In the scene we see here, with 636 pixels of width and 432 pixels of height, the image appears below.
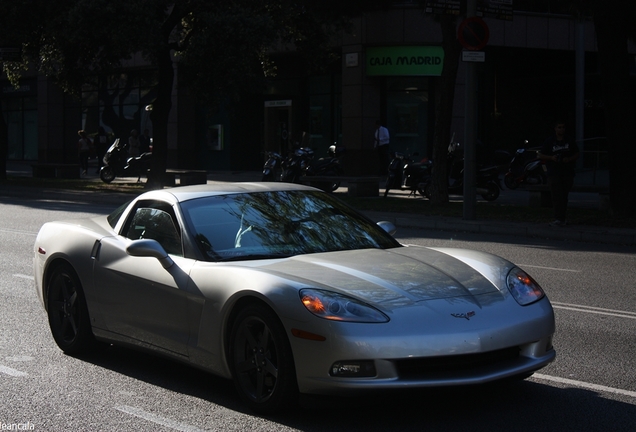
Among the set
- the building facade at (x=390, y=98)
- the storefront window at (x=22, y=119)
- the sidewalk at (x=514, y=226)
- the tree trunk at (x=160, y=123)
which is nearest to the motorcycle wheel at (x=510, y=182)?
the sidewalk at (x=514, y=226)

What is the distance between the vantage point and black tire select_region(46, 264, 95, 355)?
6.75 m

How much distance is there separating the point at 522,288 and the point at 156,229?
2.47 m

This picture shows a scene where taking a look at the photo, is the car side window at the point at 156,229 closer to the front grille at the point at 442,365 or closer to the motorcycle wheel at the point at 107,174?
the front grille at the point at 442,365

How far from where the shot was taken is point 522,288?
18.5 feet

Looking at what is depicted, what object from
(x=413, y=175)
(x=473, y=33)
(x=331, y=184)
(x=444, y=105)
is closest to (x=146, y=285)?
(x=473, y=33)

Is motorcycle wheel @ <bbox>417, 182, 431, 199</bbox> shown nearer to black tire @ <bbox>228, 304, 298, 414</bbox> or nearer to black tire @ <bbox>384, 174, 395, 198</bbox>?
black tire @ <bbox>384, 174, 395, 198</bbox>

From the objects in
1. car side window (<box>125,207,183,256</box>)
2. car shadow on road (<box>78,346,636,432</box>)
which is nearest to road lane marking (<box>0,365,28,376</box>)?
car shadow on road (<box>78,346,636,432</box>)

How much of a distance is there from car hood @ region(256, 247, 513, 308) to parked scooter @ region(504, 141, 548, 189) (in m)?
16.9

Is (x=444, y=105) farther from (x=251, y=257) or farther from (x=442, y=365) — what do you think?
(x=442, y=365)

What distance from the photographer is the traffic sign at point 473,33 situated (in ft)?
55.5

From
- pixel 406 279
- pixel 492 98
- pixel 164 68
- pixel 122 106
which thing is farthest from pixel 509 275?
pixel 122 106

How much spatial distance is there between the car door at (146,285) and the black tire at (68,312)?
1.05 ft

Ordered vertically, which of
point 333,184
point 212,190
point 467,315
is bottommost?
point 467,315

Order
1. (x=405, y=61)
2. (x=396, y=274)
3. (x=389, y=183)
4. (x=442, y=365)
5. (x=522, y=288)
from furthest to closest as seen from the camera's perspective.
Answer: (x=405, y=61)
(x=389, y=183)
(x=522, y=288)
(x=396, y=274)
(x=442, y=365)
